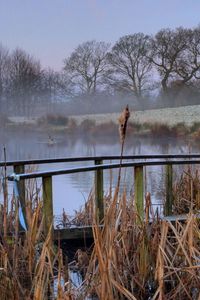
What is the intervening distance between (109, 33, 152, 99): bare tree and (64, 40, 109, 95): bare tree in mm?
1054

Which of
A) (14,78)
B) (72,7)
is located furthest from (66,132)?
(14,78)

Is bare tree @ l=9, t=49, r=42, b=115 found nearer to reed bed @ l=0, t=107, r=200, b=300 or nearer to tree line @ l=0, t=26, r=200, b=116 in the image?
tree line @ l=0, t=26, r=200, b=116

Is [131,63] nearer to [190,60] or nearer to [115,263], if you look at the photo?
[190,60]

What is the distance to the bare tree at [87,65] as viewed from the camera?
42375 millimetres

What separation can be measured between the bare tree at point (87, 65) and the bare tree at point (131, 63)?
105 cm

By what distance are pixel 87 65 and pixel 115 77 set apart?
3021 mm

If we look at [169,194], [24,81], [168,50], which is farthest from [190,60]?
[169,194]

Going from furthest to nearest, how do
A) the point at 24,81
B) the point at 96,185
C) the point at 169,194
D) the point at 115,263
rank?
the point at 24,81
the point at 169,194
the point at 96,185
the point at 115,263

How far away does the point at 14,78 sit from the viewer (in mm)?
45406

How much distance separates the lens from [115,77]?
42.2 m

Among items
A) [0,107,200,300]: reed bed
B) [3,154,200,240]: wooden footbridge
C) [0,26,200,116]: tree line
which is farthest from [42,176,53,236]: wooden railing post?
[0,26,200,116]: tree line

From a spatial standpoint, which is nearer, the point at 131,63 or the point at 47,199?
the point at 47,199

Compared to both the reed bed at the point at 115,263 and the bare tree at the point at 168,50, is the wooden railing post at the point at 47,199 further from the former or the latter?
the bare tree at the point at 168,50

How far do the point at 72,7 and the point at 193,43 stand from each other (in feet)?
69.1
